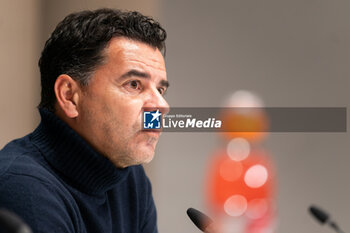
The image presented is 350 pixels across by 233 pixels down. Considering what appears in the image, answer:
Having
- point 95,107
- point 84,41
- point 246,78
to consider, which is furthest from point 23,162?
point 246,78

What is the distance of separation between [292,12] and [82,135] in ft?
4.58

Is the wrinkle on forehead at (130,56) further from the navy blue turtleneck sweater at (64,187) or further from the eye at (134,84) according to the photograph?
the navy blue turtleneck sweater at (64,187)

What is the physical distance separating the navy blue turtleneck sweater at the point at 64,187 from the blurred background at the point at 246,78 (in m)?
0.75

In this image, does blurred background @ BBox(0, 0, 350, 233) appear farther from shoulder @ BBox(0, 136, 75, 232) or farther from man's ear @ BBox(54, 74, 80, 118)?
shoulder @ BBox(0, 136, 75, 232)

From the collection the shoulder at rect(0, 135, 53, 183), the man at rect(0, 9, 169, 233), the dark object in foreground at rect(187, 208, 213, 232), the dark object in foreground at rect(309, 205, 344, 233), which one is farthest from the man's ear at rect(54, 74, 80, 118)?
the dark object in foreground at rect(309, 205, 344, 233)

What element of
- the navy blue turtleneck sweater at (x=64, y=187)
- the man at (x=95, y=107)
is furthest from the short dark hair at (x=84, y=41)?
the navy blue turtleneck sweater at (x=64, y=187)

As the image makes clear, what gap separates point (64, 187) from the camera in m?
0.83

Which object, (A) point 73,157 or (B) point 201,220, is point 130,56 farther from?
(B) point 201,220

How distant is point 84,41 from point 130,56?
0.12m

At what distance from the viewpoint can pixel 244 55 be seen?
2053 mm

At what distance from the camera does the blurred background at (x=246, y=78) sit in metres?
1.75

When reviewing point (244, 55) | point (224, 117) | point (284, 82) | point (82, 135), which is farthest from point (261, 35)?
point (82, 135)

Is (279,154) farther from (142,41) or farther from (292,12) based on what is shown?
(142,41)

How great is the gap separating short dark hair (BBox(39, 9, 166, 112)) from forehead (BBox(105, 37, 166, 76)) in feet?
0.05
